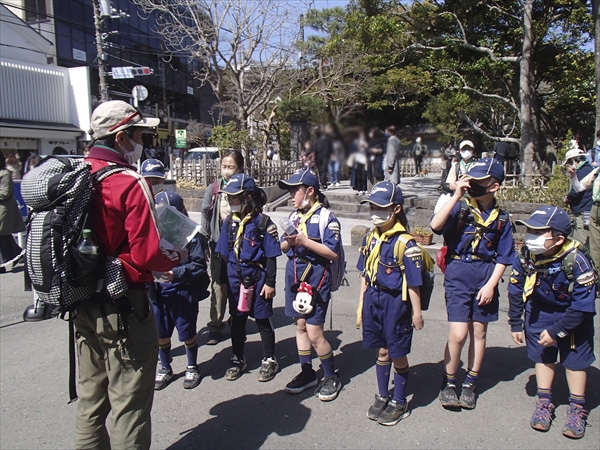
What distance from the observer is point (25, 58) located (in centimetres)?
2286

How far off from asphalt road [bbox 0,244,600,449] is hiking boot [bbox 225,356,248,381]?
46mm

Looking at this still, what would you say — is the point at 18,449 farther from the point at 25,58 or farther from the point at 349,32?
the point at 25,58

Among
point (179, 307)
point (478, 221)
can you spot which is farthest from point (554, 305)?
point (179, 307)

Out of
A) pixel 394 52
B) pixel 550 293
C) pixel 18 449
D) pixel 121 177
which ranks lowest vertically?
pixel 18 449

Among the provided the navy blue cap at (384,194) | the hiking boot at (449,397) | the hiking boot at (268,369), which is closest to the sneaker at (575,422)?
the hiking boot at (449,397)

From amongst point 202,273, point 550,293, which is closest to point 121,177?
point 202,273

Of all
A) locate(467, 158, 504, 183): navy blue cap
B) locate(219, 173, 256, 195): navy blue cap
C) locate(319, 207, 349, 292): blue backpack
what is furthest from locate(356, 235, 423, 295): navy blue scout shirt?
locate(219, 173, 256, 195): navy blue cap

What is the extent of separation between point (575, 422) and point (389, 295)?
1.51m

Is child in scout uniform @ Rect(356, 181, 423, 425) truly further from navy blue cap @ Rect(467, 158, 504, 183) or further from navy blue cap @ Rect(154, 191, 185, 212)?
navy blue cap @ Rect(154, 191, 185, 212)

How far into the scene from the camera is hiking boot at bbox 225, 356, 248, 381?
390cm

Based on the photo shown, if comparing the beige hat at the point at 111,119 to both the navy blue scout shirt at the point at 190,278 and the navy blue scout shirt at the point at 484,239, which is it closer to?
Result: the navy blue scout shirt at the point at 190,278

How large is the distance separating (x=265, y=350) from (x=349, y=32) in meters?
2.73

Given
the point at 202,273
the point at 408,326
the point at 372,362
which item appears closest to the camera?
the point at 408,326

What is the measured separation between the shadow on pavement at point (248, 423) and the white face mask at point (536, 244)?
6.54 feet
